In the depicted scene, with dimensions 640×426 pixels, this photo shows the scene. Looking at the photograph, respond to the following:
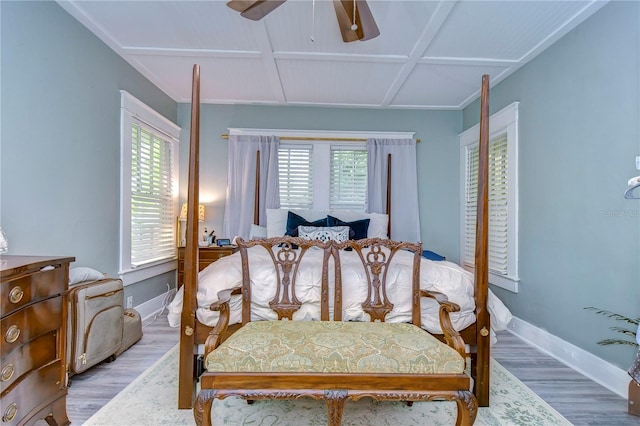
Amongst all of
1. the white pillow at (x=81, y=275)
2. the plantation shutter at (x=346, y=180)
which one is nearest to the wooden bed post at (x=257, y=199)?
the plantation shutter at (x=346, y=180)

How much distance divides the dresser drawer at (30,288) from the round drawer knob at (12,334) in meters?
0.07

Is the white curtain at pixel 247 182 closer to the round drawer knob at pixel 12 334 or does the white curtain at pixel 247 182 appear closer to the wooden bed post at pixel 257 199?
the wooden bed post at pixel 257 199

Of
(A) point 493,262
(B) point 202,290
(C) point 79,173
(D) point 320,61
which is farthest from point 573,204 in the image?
(C) point 79,173

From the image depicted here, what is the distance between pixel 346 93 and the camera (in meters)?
3.89

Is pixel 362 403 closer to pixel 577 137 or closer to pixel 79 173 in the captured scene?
pixel 577 137

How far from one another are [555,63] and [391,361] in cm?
287

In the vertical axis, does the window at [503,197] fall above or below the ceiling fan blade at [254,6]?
below

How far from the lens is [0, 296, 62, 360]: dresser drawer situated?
50.7 inches

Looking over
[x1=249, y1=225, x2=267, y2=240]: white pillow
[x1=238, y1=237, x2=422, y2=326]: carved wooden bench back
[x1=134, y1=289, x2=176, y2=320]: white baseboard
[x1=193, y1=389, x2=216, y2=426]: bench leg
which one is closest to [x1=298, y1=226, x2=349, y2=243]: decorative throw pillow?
[x1=249, y1=225, x2=267, y2=240]: white pillow

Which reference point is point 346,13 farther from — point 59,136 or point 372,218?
point 372,218

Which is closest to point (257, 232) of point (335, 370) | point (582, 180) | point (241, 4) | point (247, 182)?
point (247, 182)

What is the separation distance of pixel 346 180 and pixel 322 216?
2.47 feet

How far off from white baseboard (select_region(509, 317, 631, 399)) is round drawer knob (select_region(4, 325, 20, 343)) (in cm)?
330

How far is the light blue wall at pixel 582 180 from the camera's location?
2.11 meters
